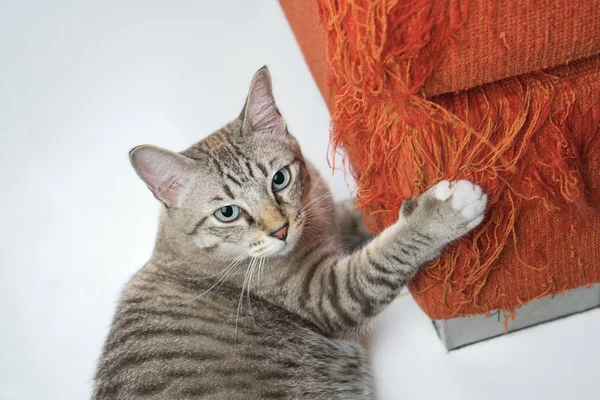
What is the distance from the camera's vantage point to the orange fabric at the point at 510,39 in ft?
2.90

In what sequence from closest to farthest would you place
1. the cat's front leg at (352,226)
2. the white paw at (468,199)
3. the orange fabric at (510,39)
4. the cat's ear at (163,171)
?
1. the orange fabric at (510,39)
2. the white paw at (468,199)
3. the cat's ear at (163,171)
4. the cat's front leg at (352,226)

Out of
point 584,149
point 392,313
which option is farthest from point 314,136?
point 584,149

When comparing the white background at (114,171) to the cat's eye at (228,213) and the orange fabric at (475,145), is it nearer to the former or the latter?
the orange fabric at (475,145)

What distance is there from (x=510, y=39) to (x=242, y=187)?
0.65 m

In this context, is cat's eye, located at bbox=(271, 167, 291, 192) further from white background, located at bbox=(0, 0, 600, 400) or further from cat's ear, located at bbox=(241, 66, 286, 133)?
white background, located at bbox=(0, 0, 600, 400)

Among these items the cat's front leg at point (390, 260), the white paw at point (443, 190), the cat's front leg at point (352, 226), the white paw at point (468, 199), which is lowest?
the cat's front leg at point (352, 226)

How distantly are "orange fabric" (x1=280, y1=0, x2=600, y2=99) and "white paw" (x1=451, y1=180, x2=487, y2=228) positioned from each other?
20cm

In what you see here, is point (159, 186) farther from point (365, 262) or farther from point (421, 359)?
point (421, 359)

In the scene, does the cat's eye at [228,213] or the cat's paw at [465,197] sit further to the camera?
the cat's eye at [228,213]

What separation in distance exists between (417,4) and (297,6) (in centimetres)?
94

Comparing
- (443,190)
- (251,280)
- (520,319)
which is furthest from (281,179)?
(520,319)

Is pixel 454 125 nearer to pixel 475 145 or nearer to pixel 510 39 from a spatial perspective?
pixel 475 145

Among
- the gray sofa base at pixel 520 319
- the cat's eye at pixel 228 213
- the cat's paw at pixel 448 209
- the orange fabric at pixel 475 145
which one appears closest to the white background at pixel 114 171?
the gray sofa base at pixel 520 319

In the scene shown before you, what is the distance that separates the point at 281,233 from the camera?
1206mm
